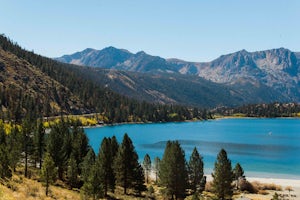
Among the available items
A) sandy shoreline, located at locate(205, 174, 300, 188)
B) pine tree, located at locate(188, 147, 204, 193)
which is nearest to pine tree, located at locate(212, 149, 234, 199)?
pine tree, located at locate(188, 147, 204, 193)

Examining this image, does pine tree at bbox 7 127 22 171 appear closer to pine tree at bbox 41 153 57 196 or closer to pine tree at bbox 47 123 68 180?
pine tree at bbox 47 123 68 180

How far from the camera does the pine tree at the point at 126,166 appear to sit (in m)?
74.4

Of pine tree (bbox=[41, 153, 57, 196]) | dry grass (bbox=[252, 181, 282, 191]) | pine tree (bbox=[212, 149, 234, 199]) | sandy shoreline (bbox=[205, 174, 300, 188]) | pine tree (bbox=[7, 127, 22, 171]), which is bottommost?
sandy shoreline (bbox=[205, 174, 300, 188])

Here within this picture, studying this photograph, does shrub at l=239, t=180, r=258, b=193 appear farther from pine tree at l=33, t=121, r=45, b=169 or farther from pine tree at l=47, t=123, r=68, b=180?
pine tree at l=33, t=121, r=45, b=169

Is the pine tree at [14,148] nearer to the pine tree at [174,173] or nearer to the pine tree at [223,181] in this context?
the pine tree at [174,173]

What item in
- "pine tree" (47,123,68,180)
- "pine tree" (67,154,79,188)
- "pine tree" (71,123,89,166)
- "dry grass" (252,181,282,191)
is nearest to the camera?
"pine tree" (67,154,79,188)

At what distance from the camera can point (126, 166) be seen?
245ft

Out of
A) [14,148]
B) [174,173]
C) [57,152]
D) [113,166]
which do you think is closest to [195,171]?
[174,173]

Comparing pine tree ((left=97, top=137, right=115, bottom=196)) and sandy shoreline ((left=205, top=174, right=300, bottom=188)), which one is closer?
pine tree ((left=97, top=137, right=115, bottom=196))

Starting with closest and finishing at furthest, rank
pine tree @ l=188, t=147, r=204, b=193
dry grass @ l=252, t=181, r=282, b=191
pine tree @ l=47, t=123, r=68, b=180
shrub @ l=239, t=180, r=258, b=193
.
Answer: pine tree @ l=47, t=123, r=68, b=180 → pine tree @ l=188, t=147, r=204, b=193 → shrub @ l=239, t=180, r=258, b=193 → dry grass @ l=252, t=181, r=282, b=191

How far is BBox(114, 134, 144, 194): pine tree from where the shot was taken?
74.4m

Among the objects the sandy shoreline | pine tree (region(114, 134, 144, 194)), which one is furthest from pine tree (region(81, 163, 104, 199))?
the sandy shoreline

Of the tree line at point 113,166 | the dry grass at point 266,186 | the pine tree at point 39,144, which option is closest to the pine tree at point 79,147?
the tree line at point 113,166

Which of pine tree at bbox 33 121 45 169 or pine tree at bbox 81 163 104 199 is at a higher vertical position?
pine tree at bbox 33 121 45 169
